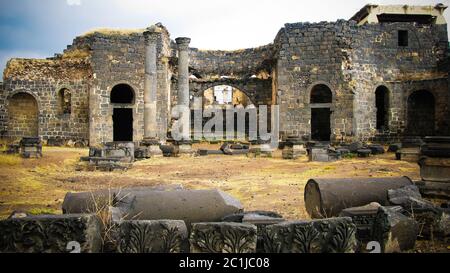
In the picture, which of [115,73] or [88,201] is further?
[115,73]

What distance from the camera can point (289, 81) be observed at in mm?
21500

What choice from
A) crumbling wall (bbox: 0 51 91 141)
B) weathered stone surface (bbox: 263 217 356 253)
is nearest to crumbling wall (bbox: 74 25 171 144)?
crumbling wall (bbox: 0 51 91 141)

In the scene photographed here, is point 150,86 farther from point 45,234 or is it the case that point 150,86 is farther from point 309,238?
point 309,238

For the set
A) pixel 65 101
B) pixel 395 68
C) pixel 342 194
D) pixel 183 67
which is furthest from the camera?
pixel 65 101

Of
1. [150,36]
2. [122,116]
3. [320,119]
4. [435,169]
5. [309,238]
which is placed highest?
[150,36]

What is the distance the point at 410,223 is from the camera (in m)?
4.09

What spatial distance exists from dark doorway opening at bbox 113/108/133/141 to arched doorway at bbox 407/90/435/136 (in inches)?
734

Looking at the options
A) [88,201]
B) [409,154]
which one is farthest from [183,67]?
[88,201]

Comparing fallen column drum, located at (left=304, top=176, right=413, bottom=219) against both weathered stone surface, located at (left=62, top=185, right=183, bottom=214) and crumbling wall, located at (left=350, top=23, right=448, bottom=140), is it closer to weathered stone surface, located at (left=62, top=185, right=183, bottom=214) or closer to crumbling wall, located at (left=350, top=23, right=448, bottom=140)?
weathered stone surface, located at (left=62, top=185, right=183, bottom=214)

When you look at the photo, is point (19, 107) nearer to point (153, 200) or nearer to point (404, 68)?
point (153, 200)

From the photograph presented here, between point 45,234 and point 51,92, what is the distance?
20.6 metres
